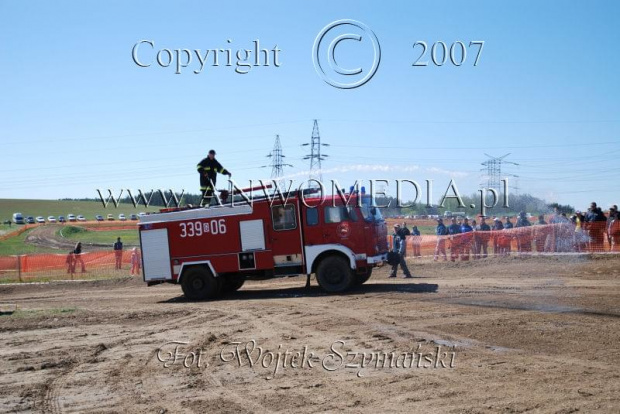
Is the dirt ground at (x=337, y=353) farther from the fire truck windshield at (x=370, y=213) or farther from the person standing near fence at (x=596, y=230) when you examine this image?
the person standing near fence at (x=596, y=230)

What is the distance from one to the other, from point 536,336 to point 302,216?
8.33 meters

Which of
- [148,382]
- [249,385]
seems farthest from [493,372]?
[148,382]

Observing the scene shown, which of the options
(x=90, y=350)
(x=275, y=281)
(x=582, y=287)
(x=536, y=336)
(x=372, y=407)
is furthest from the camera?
(x=275, y=281)

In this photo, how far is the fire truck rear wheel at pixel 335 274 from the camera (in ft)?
55.2

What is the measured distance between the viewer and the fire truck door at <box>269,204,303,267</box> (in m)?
17.1

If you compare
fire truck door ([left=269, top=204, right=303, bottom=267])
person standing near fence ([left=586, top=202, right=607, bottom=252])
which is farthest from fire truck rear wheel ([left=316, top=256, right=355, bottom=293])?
person standing near fence ([left=586, top=202, right=607, bottom=252])

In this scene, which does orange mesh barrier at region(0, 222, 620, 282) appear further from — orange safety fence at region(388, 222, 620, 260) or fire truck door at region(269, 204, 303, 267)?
fire truck door at region(269, 204, 303, 267)

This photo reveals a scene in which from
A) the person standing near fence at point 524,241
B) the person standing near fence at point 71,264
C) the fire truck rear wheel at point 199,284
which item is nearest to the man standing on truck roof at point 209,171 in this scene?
the fire truck rear wheel at point 199,284

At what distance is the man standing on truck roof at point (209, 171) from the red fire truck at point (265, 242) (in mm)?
663

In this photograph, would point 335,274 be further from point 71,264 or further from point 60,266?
point 60,266

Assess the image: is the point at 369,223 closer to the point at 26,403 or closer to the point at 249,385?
the point at 249,385

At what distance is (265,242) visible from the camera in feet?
56.7

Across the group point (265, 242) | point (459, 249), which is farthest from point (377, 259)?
point (459, 249)

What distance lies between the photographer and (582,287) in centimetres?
1510
